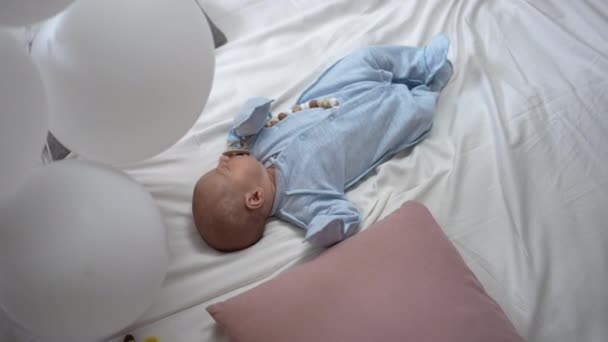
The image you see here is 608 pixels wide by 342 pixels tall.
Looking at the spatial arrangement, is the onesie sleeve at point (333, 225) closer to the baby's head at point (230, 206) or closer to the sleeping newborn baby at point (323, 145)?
the sleeping newborn baby at point (323, 145)

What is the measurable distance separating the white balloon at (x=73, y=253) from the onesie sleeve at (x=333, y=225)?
1.10 feet

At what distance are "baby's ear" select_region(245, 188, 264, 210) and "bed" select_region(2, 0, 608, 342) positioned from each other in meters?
0.07

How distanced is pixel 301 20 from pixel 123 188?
35.3 inches

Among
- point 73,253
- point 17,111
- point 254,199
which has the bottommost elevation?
point 254,199

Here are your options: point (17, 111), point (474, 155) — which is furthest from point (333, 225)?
point (17, 111)

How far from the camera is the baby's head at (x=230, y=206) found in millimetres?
979

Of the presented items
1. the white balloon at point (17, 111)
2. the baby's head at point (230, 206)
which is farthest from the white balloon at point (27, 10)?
the baby's head at point (230, 206)

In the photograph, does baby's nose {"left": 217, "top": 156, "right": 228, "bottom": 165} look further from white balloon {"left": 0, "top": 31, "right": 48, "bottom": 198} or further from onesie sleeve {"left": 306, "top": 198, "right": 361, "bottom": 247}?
white balloon {"left": 0, "top": 31, "right": 48, "bottom": 198}

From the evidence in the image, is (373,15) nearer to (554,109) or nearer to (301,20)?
(301,20)

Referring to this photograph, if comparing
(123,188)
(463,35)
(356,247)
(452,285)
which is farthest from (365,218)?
(463,35)

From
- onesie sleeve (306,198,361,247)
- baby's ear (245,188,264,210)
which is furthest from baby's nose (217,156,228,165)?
onesie sleeve (306,198,361,247)

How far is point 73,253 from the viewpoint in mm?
637

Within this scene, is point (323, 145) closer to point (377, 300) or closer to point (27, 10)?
point (377, 300)

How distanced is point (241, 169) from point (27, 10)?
0.56m
